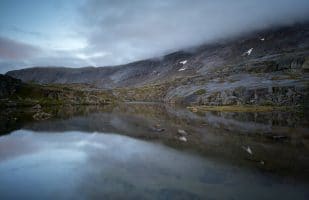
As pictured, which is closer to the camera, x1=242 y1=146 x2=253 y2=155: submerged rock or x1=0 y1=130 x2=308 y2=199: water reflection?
x1=0 y1=130 x2=308 y2=199: water reflection

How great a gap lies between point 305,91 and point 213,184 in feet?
366

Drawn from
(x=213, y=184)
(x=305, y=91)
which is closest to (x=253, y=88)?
(x=305, y=91)

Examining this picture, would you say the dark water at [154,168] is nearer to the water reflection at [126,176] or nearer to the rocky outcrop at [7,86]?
the water reflection at [126,176]

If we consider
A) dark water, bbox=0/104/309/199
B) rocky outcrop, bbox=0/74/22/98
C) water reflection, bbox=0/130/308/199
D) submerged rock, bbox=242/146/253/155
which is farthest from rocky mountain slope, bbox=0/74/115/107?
submerged rock, bbox=242/146/253/155

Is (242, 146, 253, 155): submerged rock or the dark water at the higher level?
the dark water

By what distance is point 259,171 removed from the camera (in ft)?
70.5

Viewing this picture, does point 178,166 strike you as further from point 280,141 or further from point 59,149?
point 280,141

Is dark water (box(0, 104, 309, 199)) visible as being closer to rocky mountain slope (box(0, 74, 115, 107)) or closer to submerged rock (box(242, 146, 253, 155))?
submerged rock (box(242, 146, 253, 155))

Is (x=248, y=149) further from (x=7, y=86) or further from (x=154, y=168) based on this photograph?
(x=7, y=86)

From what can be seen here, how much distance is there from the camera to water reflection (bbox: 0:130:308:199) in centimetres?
1645

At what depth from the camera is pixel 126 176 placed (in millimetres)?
20094

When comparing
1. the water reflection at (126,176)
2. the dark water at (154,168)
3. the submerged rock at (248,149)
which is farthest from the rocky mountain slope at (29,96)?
the submerged rock at (248,149)

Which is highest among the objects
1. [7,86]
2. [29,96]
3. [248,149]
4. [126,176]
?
[7,86]

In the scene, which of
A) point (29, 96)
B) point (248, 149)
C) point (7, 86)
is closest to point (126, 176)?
point (248, 149)
